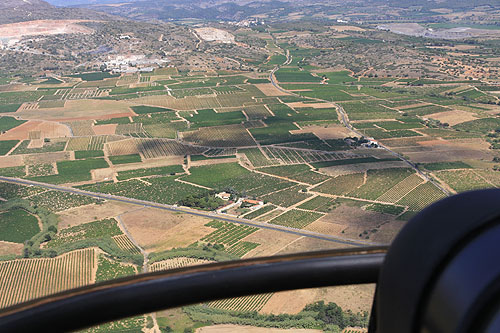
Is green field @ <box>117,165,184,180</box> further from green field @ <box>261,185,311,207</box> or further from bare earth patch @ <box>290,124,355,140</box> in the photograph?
bare earth patch @ <box>290,124,355,140</box>

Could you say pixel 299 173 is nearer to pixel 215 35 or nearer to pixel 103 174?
pixel 103 174

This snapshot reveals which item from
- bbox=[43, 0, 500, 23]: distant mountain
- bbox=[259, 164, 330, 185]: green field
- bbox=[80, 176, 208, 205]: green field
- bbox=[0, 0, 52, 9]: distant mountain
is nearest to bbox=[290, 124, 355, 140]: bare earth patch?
bbox=[259, 164, 330, 185]: green field

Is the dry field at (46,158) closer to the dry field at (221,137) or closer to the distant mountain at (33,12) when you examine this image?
the dry field at (221,137)

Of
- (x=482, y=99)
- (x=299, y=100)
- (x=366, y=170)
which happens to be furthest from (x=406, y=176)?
(x=482, y=99)

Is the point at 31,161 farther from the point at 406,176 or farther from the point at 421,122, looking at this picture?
the point at 421,122

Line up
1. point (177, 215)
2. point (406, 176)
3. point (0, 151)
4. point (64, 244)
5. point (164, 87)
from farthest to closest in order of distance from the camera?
point (164, 87) → point (0, 151) → point (406, 176) → point (177, 215) → point (64, 244)
